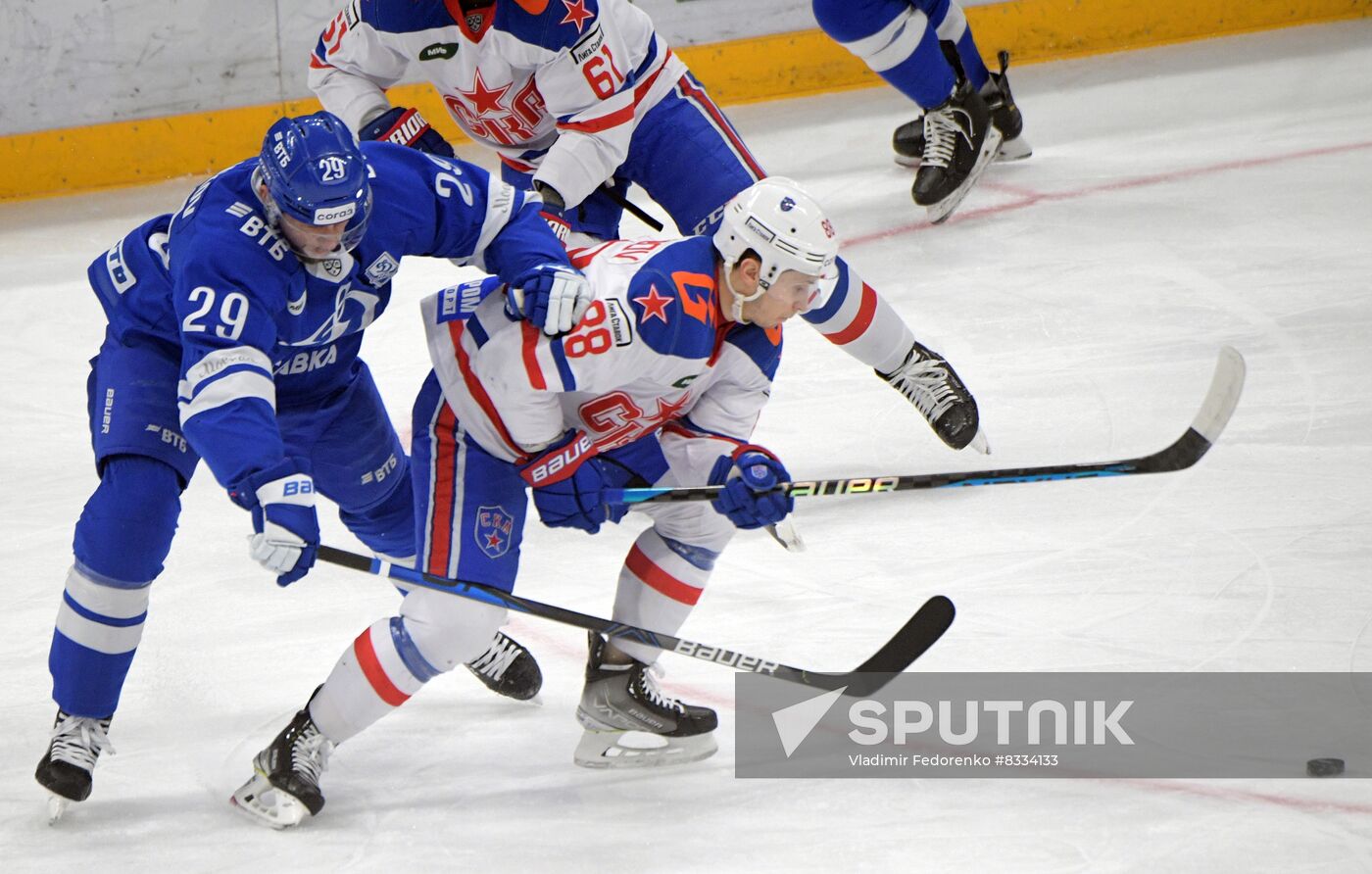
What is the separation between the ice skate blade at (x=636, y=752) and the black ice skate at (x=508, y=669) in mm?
234

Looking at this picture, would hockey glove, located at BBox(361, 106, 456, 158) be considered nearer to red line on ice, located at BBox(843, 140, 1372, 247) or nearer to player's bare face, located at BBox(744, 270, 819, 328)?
player's bare face, located at BBox(744, 270, 819, 328)

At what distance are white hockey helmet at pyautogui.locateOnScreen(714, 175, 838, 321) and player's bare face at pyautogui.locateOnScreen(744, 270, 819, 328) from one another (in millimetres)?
11

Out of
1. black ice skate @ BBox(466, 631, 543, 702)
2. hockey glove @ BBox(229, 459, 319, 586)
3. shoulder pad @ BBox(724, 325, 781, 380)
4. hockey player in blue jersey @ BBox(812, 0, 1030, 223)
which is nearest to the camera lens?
hockey glove @ BBox(229, 459, 319, 586)

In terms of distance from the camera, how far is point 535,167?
4.01m

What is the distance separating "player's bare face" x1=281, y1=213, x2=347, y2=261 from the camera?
99.2 inches

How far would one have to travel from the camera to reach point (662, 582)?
111 inches

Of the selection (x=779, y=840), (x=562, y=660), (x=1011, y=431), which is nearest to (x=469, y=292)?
(x=562, y=660)

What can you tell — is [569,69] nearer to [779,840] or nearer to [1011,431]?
A: [1011,431]

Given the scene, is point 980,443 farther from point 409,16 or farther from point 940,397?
point 409,16

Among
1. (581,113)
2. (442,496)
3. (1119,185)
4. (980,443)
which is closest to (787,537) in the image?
(442,496)

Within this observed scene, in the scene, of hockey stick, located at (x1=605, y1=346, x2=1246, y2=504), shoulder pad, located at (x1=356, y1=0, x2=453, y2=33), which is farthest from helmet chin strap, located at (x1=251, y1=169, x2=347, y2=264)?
shoulder pad, located at (x1=356, y1=0, x2=453, y2=33)

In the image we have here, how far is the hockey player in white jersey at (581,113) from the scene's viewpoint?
3674 mm

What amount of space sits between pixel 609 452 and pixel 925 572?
2.92ft

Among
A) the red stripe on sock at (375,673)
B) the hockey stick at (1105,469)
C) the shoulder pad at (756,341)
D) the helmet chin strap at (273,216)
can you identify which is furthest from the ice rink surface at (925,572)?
the helmet chin strap at (273,216)
